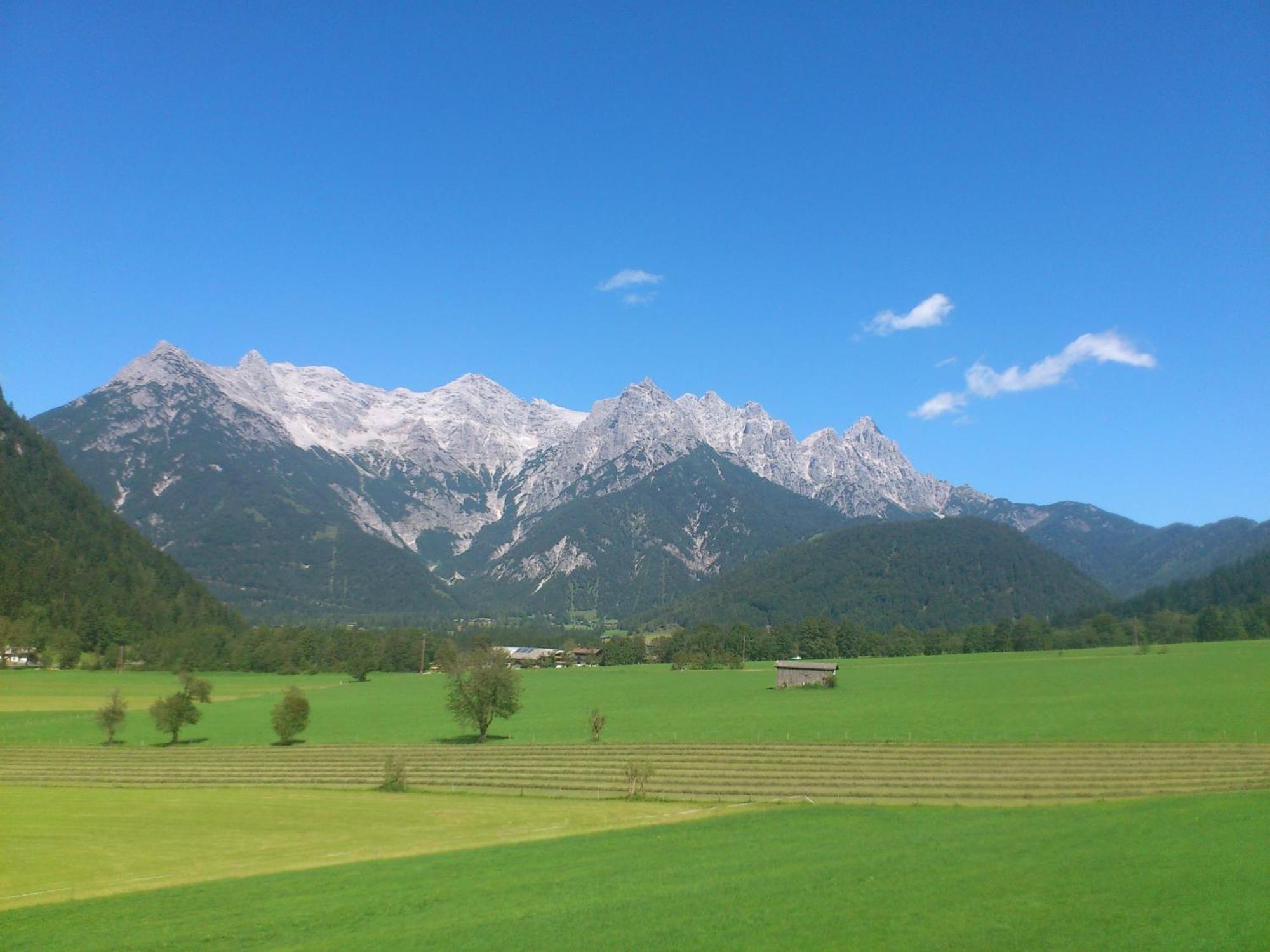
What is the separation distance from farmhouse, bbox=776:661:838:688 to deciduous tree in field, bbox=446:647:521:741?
52989 mm

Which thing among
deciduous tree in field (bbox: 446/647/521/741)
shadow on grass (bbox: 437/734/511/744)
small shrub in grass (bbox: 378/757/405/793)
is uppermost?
deciduous tree in field (bbox: 446/647/521/741)

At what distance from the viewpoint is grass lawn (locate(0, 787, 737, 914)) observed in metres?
35.3

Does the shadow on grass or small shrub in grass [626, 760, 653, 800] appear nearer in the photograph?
small shrub in grass [626, 760, 653, 800]

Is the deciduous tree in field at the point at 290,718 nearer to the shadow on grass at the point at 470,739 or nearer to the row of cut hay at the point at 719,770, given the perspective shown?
the row of cut hay at the point at 719,770

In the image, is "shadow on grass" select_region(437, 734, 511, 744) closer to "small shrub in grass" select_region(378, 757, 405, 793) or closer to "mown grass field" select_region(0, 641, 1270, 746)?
"mown grass field" select_region(0, 641, 1270, 746)

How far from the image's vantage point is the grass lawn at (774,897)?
2206 centimetres

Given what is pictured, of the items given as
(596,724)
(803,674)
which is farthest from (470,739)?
(803,674)

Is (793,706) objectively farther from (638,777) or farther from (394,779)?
(394,779)

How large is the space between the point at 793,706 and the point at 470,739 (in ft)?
126

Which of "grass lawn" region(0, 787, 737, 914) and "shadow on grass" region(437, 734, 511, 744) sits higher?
"grass lawn" region(0, 787, 737, 914)

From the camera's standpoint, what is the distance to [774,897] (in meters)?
26.5

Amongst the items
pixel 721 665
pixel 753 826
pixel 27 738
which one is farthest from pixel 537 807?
pixel 721 665

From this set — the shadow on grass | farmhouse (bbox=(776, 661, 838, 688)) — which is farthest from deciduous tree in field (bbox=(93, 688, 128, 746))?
farmhouse (bbox=(776, 661, 838, 688))

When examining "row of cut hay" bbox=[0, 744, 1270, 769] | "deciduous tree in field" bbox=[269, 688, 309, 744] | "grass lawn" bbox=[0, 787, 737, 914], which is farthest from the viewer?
"deciduous tree in field" bbox=[269, 688, 309, 744]
